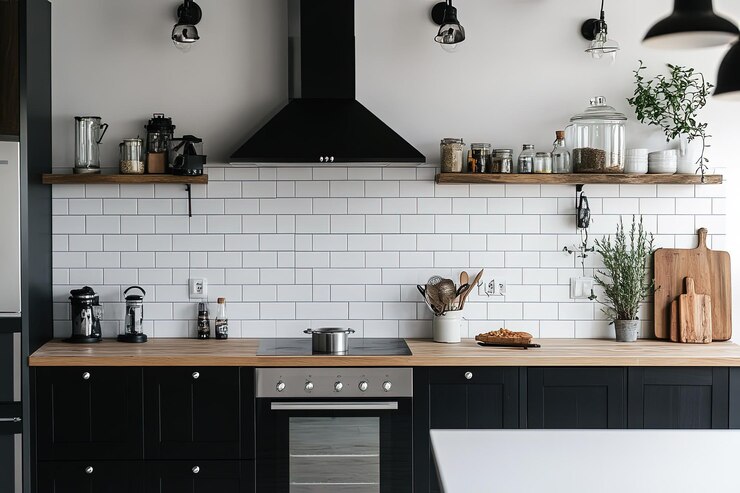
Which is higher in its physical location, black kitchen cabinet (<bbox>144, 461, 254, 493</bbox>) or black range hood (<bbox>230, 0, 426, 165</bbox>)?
black range hood (<bbox>230, 0, 426, 165</bbox>)

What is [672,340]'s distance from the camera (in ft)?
14.2

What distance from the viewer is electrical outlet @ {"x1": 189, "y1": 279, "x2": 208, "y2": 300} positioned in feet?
14.5

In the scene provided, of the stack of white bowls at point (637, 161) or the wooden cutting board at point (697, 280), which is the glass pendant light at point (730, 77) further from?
the wooden cutting board at point (697, 280)

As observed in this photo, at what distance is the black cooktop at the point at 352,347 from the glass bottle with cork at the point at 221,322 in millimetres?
205

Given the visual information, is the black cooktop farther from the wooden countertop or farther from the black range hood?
the black range hood

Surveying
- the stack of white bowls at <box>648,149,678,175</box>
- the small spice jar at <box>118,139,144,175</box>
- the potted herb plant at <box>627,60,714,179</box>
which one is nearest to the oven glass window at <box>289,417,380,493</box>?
the small spice jar at <box>118,139,144,175</box>

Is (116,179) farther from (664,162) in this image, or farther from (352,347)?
(664,162)

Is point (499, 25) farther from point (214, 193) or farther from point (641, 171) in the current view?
point (214, 193)

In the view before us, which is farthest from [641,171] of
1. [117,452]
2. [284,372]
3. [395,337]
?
[117,452]

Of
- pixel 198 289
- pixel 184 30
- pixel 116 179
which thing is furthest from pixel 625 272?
pixel 116 179

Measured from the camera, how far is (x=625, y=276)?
429cm

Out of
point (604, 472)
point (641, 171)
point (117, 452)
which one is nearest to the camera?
point (604, 472)

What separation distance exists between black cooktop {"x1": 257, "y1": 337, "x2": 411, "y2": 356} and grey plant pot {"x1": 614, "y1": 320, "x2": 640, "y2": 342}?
114 cm

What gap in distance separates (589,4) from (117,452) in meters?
3.38
